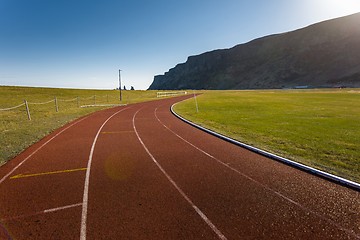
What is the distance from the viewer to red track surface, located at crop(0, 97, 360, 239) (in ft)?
12.9

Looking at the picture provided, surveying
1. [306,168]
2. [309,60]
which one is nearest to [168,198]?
[306,168]

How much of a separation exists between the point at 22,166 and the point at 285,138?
38.2 ft

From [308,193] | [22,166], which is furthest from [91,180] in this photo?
[308,193]

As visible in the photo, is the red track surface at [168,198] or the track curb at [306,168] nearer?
the red track surface at [168,198]

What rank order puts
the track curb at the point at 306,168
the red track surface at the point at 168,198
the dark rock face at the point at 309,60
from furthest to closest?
the dark rock face at the point at 309,60, the track curb at the point at 306,168, the red track surface at the point at 168,198

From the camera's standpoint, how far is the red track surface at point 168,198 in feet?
12.9

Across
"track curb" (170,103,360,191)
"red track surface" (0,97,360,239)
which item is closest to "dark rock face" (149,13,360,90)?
"track curb" (170,103,360,191)

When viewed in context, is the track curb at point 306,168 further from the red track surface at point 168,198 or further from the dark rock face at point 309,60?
the dark rock face at point 309,60

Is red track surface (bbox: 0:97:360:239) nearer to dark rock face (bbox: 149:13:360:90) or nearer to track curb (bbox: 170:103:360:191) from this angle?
track curb (bbox: 170:103:360:191)

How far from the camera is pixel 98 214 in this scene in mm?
4473

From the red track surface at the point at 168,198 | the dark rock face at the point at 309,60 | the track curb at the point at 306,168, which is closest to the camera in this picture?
the red track surface at the point at 168,198

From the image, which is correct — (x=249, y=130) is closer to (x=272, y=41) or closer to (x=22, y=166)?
(x=22, y=166)

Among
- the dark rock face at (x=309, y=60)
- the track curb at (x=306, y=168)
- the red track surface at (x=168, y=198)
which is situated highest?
the dark rock face at (x=309, y=60)

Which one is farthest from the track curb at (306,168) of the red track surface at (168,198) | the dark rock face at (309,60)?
the dark rock face at (309,60)
